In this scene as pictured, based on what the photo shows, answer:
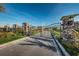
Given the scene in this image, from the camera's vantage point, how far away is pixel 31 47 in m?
2.56

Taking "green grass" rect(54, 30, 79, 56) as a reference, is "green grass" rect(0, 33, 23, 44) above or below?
above

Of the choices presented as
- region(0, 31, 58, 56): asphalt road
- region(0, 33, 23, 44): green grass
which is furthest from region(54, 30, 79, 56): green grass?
region(0, 33, 23, 44): green grass

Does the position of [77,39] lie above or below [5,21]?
below

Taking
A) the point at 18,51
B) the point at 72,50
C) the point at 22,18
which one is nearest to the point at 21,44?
the point at 18,51

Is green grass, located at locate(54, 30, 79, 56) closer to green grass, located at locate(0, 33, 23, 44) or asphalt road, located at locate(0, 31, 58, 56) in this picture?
asphalt road, located at locate(0, 31, 58, 56)

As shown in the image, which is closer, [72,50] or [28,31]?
[72,50]

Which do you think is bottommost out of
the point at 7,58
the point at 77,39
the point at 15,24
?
the point at 7,58

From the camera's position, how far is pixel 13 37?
8.65 ft

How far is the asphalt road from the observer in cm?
251

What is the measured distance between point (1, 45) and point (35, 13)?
1.86 feet

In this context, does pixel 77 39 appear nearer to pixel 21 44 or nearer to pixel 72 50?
pixel 72 50

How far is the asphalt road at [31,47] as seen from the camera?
2514mm

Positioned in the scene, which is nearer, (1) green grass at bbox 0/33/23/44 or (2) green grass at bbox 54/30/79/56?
(2) green grass at bbox 54/30/79/56

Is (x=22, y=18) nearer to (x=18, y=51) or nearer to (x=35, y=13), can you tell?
(x=35, y=13)
